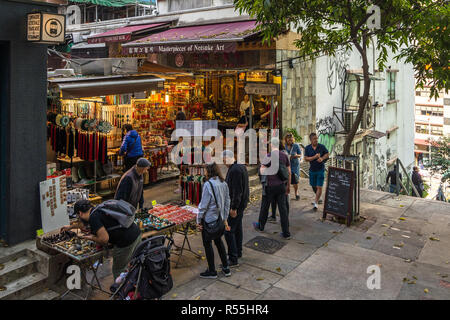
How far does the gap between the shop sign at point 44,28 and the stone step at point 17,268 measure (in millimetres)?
3439

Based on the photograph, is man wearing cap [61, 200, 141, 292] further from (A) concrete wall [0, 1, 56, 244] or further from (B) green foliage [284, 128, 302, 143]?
(B) green foliage [284, 128, 302, 143]

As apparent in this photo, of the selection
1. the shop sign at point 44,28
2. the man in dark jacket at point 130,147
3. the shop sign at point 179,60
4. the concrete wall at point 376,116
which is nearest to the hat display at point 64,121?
the man in dark jacket at point 130,147

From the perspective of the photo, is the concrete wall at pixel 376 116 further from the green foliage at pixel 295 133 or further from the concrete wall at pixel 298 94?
the green foliage at pixel 295 133

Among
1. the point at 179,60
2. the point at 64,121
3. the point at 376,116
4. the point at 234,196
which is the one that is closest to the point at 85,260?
the point at 234,196

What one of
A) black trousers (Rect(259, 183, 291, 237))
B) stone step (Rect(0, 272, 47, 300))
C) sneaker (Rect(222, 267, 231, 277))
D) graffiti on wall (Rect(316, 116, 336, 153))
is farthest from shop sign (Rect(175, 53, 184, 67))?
stone step (Rect(0, 272, 47, 300))

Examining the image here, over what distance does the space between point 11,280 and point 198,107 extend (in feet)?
36.7

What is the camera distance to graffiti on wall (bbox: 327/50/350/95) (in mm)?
16750

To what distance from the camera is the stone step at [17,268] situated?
5891mm
